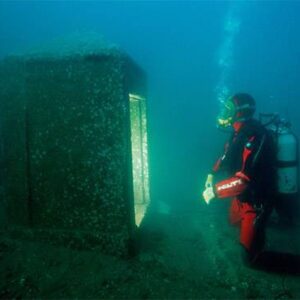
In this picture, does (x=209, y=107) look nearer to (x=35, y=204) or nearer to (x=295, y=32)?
(x=295, y=32)

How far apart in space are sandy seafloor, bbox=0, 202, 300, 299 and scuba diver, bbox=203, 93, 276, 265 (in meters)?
0.33

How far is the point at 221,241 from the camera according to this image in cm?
375

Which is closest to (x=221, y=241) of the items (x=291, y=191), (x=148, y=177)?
(x=291, y=191)

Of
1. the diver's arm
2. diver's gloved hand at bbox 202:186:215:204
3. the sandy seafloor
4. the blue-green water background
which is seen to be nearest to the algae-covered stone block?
the sandy seafloor

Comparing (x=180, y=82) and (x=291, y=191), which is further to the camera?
(x=180, y=82)

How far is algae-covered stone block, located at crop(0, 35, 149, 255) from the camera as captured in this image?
2965mm

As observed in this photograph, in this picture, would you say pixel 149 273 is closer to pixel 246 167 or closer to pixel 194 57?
pixel 246 167

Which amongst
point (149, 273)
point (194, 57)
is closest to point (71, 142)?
point (149, 273)

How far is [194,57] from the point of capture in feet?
16.0

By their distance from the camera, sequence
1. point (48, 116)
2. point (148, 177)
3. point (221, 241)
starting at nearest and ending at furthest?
point (48, 116)
point (221, 241)
point (148, 177)

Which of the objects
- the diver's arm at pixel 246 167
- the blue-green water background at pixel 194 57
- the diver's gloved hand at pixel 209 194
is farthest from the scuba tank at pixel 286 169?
the blue-green water background at pixel 194 57

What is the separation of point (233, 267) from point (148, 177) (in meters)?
2.11

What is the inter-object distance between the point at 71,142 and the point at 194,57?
119 inches

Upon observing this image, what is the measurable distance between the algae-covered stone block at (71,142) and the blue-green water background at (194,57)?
182cm
